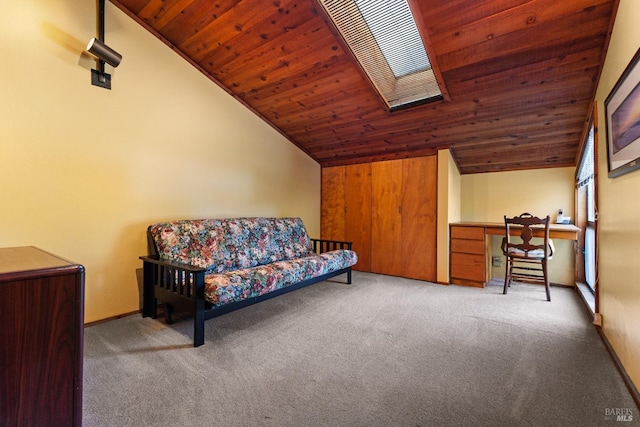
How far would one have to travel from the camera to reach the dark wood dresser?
0.81 metres

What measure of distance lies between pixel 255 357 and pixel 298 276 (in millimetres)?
961

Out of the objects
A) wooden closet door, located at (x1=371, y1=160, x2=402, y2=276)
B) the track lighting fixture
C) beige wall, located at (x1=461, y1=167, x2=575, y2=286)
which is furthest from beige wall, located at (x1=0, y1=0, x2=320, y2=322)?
beige wall, located at (x1=461, y1=167, x2=575, y2=286)

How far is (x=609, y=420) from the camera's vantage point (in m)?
1.26

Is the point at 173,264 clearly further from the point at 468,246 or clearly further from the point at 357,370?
the point at 468,246

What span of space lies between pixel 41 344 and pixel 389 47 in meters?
3.03

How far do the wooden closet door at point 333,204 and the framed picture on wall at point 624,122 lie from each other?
10.2ft

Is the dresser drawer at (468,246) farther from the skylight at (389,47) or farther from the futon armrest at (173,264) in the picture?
the futon armrest at (173,264)

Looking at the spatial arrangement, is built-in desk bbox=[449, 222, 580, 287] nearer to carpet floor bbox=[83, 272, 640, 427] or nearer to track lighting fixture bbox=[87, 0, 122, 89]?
carpet floor bbox=[83, 272, 640, 427]

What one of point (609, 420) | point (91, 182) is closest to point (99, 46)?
point (91, 182)

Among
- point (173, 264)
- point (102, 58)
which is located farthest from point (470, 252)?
point (102, 58)

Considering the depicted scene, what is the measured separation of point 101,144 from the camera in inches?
92.0

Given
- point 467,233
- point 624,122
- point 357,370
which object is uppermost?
point 624,122

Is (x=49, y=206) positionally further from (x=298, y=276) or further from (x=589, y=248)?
(x=589, y=248)

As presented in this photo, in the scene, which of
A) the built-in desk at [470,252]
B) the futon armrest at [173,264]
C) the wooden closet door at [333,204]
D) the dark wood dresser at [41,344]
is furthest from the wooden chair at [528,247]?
the dark wood dresser at [41,344]
